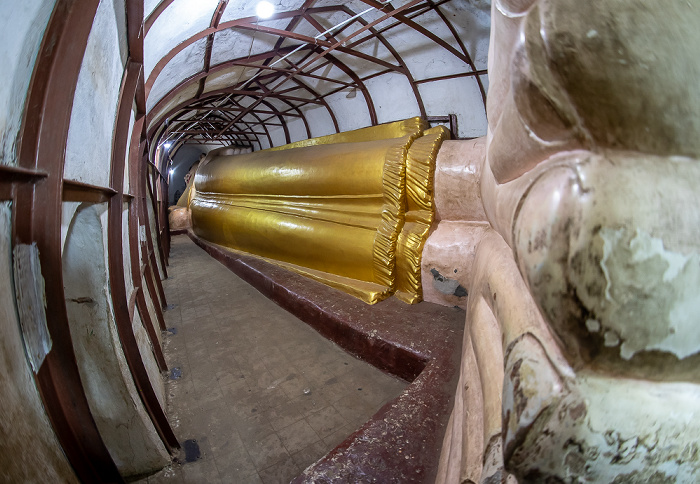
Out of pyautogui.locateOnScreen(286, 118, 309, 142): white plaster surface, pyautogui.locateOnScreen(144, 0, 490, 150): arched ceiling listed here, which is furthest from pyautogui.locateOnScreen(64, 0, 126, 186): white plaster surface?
pyautogui.locateOnScreen(286, 118, 309, 142): white plaster surface

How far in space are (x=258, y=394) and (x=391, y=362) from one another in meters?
0.80

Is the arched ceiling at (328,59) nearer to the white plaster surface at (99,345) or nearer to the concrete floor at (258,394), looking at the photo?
the white plaster surface at (99,345)

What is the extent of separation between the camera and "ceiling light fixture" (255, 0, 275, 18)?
364 cm

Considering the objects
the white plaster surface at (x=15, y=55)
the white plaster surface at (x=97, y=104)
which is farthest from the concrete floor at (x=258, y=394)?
the white plaster surface at (x=15, y=55)

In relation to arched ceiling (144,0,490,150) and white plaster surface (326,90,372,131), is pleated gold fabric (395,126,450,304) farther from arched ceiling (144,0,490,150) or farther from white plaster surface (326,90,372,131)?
white plaster surface (326,90,372,131)

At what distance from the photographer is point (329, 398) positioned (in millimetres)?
1931

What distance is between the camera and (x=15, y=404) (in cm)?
80

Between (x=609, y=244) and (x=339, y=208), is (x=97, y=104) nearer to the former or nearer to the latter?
(x=609, y=244)

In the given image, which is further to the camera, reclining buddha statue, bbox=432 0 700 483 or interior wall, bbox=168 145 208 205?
interior wall, bbox=168 145 208 205

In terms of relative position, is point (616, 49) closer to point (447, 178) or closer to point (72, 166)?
point (72, 166)

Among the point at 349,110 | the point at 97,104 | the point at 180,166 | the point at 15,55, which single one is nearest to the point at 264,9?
the point at 97,104

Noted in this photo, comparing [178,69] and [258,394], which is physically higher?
[178,69]

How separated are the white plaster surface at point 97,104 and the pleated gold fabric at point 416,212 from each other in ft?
5.56

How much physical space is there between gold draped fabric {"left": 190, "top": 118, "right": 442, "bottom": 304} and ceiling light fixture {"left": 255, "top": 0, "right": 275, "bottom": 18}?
4.86 feet
